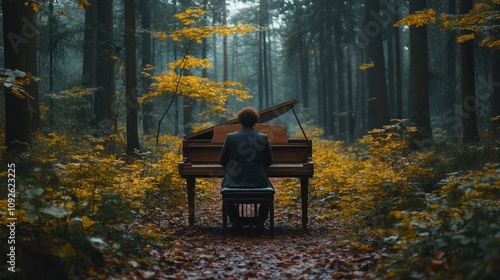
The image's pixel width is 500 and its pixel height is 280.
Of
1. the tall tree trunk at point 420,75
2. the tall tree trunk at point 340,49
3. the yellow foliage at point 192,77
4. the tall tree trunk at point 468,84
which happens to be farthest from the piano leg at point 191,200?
the tall tree trunk at point 340,49

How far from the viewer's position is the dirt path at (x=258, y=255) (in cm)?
569

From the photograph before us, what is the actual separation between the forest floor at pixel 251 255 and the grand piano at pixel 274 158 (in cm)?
61

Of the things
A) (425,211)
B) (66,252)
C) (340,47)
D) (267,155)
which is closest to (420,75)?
(267,155)

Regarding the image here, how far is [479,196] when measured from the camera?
5832 millimetres

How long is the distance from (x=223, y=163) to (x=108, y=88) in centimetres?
Answer: 1209

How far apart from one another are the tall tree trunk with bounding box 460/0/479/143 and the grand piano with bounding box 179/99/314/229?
6.39 metres

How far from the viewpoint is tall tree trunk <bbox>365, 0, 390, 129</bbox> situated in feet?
68.4

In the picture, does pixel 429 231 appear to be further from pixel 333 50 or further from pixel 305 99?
pixel 305 99

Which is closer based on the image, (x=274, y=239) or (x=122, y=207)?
(x=122, y=207)

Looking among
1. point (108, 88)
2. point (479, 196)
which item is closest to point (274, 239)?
point (479, 196)

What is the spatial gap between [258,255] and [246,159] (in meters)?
1.86

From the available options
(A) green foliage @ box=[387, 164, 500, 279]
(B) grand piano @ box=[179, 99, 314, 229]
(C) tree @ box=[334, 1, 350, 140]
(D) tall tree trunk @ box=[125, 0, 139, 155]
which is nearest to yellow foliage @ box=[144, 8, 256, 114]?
(D) tall tree trunk @ box=[125, 0, 139, 155]

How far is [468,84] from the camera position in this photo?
13.8m

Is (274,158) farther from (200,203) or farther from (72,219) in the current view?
(72,219)
